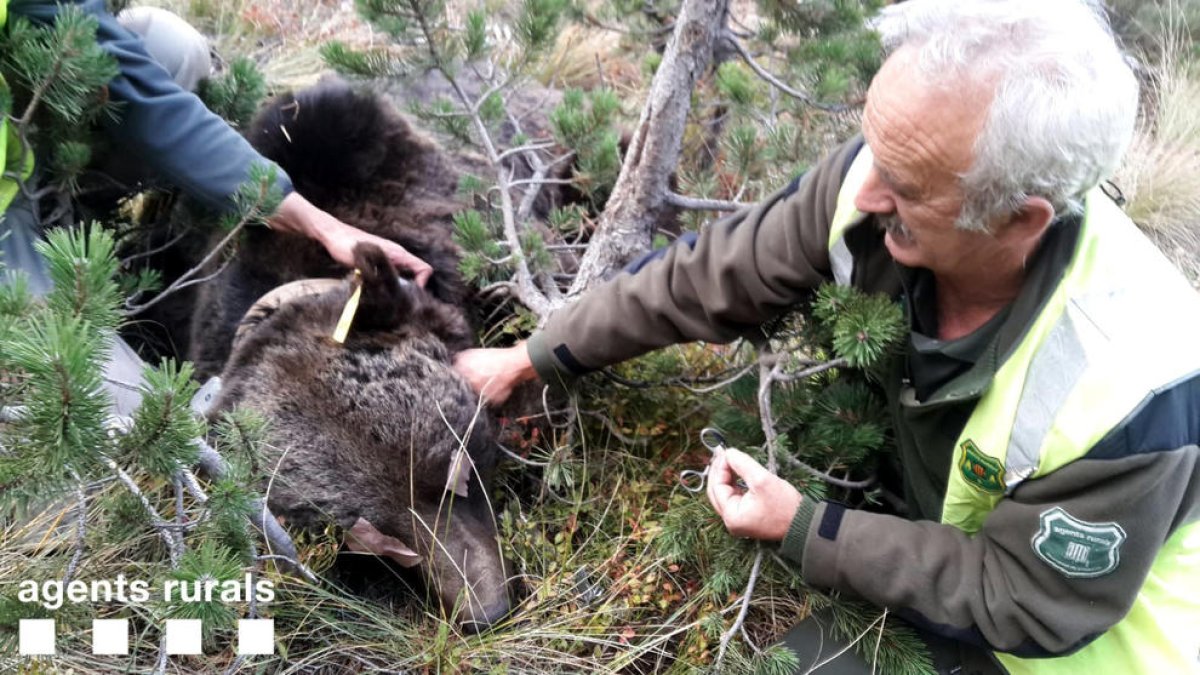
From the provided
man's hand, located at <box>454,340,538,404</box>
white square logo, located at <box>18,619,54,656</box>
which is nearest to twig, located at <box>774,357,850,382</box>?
man's hand, located at <box>454,340,538,404</box>

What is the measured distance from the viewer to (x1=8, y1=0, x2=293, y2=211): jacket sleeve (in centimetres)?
330

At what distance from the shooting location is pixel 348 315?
125 inches

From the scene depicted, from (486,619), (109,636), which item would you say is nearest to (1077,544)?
(486,619)

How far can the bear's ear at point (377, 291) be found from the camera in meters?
3.23

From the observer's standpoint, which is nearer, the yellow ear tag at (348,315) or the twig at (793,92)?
the yellow ear tag at (348,315)

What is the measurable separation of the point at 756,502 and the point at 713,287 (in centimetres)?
69

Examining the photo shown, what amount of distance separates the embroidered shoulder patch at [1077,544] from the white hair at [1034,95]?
0.72 metres

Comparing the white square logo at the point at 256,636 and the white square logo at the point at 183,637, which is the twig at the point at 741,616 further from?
the white square logo at the point at 183,637

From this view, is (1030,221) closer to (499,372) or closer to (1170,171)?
(499,372)

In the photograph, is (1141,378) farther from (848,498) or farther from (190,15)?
(190,15)

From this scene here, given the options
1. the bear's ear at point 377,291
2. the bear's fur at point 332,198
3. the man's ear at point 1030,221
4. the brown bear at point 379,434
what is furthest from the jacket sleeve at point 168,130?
the man's ear at point 1030,221

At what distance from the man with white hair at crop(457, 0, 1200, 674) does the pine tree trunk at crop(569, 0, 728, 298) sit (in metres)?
0.97

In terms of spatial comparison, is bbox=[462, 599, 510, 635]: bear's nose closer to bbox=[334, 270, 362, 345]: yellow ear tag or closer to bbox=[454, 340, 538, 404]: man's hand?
bbox=[454, 340, 538, 404]: man's hand

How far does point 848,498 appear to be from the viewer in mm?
3078
